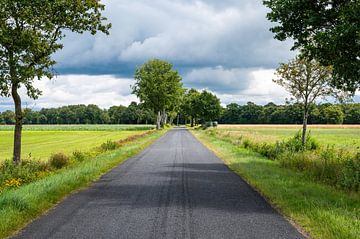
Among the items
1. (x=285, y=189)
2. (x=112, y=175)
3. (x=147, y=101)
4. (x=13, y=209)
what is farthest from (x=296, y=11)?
(x=147, y=101)

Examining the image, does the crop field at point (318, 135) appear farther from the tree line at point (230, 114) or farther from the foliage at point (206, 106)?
the foliage at point (206, 106)

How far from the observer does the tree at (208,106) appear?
11612 cm

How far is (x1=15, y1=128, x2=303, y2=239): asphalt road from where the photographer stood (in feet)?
23.7

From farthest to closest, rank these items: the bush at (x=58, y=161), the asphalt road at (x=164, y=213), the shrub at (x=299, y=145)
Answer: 1. the shrub at (x=299, y=145)
2. the bush at (x=58, y=161)
3. the asphalt road at (x=164, y=213)

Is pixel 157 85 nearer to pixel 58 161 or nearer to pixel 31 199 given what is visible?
pixel 58 161

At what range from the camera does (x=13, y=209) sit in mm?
8727

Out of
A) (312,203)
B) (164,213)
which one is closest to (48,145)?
(164,213)

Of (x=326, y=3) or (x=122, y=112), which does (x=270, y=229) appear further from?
(x=122, y=112)

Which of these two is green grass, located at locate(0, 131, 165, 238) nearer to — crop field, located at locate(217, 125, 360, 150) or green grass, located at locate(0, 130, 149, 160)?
green grass, located at locate(0, 130, 149, 160)

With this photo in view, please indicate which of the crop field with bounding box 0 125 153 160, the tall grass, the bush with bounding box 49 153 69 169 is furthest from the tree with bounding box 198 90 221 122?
the bush with bounding box 49 153 69 169

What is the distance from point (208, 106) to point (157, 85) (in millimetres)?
27270

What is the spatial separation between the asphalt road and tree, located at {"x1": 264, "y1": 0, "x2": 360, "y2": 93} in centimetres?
558

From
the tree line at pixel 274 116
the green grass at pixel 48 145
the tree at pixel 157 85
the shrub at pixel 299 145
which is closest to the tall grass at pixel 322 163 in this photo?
the shrub at pixel 299 145

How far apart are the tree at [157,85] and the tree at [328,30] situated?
7566cm
